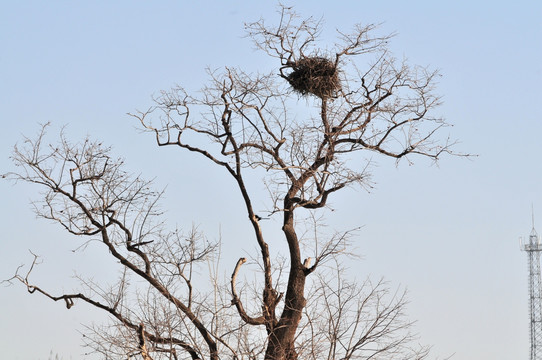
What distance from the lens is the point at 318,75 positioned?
9180mm

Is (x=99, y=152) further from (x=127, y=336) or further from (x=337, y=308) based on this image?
(x=337, y=308)

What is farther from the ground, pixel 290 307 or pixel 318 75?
pixel 318 75

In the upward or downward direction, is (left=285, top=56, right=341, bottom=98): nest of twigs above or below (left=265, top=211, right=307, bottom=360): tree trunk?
above

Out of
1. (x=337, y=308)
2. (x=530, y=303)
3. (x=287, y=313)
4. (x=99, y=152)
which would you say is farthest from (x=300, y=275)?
(x=530, y=303)

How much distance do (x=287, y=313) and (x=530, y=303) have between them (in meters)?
20.5

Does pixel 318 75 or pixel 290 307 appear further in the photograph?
pixel 318 75

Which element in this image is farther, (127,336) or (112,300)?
(112,300)

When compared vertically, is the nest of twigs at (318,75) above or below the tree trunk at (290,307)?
above

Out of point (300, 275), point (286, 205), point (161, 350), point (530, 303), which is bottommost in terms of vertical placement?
point (161, 350)

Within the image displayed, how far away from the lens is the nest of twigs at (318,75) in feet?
30.0

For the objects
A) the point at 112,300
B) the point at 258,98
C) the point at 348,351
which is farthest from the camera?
the point at 258,98

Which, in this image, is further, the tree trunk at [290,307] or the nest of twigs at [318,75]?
the nest of twigs at [318,75]

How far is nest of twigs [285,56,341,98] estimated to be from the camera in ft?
30.0

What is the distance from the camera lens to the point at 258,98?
8766 mm
